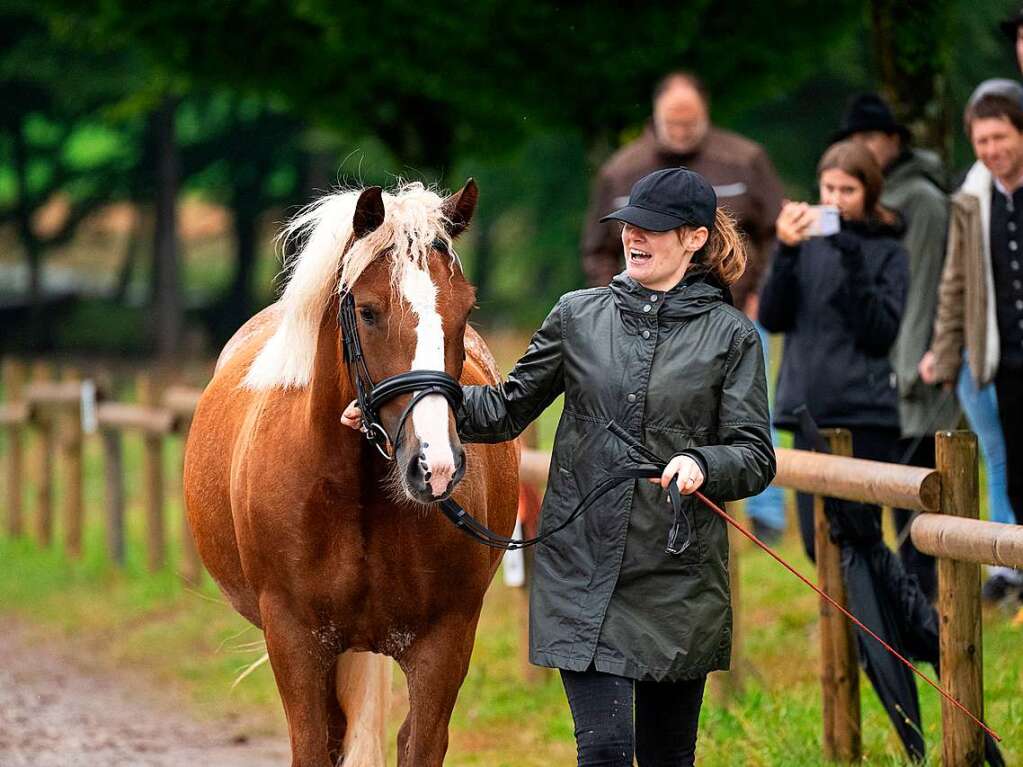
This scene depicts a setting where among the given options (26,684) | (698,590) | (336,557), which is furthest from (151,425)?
(698,590)

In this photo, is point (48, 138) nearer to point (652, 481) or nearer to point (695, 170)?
point (695, 170)

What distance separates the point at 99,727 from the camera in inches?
302

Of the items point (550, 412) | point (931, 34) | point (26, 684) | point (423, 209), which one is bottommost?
point (26, 684)

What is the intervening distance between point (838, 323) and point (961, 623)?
1685 millimetres

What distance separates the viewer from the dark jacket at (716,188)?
8289mm

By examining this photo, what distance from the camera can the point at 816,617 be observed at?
7.97 metres

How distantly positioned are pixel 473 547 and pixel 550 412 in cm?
1023

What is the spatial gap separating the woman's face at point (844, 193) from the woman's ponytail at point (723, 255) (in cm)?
193

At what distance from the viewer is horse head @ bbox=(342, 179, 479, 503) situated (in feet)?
13.1

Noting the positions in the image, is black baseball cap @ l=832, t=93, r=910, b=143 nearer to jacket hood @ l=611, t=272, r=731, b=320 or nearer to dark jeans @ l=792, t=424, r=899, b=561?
dark jeans @ l=792, t=424, r=899, b=561

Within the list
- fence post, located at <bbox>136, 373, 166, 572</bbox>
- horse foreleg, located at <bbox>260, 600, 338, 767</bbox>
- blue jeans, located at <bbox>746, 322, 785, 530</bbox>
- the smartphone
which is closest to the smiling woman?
horse foreleg, located at <bbox>260, 600, 338, 767</bbox>

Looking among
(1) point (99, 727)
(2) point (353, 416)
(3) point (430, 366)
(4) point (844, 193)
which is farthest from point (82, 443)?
(3) point (430, 366)

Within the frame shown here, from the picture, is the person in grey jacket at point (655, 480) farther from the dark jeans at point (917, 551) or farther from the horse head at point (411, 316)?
the dark jeans at point (917, 551)

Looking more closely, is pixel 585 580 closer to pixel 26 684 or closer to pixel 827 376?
pixel 827 376
